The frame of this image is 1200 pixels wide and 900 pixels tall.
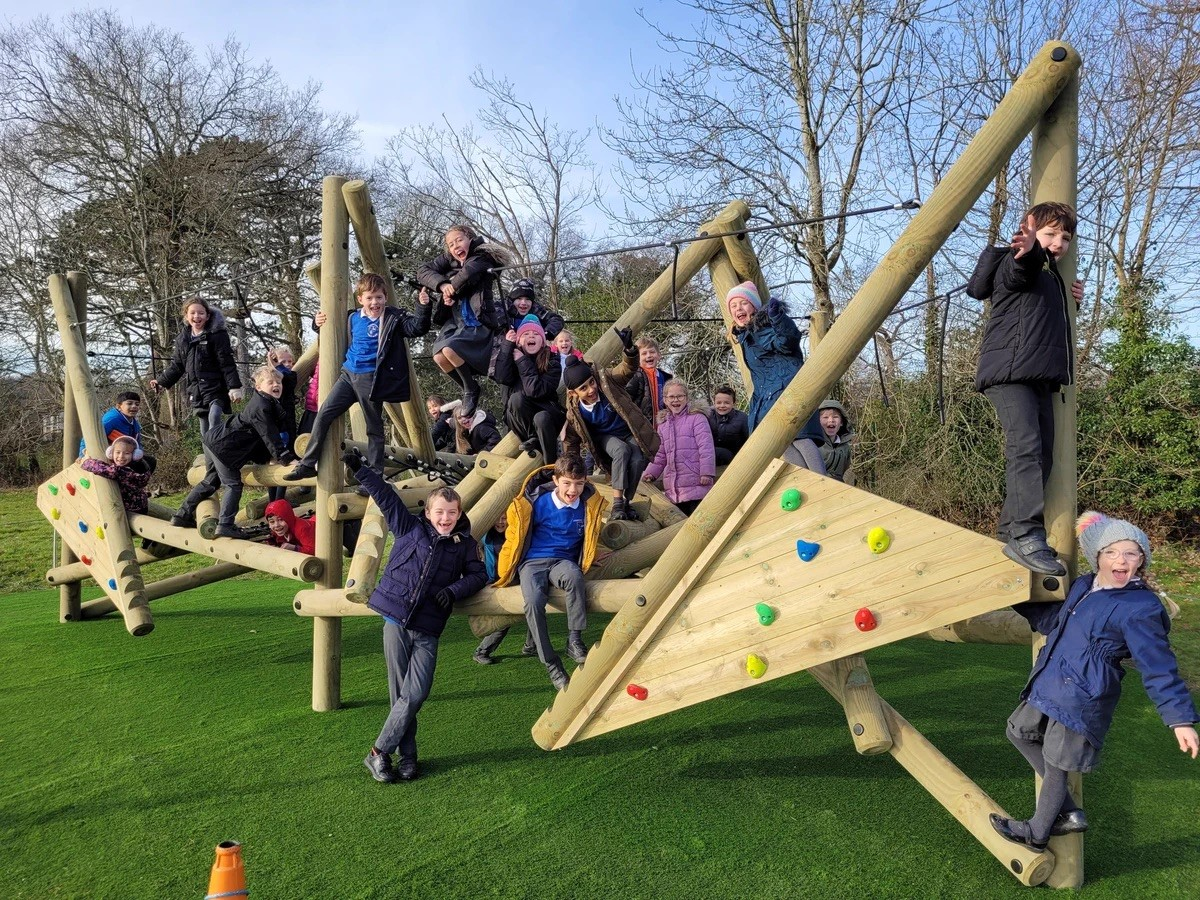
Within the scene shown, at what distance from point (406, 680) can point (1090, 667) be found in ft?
10.3

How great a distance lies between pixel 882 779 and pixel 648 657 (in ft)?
5.71

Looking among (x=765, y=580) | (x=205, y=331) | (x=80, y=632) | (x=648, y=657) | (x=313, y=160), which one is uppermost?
(x=313, y=160)

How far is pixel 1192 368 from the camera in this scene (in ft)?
37.3

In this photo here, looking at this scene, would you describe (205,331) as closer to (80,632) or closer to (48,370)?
(80,632)

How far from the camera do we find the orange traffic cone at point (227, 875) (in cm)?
235

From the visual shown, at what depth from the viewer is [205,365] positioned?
7.10 metres

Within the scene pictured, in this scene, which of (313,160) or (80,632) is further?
(313,160)

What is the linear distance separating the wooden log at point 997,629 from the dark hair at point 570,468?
1840 millimetres

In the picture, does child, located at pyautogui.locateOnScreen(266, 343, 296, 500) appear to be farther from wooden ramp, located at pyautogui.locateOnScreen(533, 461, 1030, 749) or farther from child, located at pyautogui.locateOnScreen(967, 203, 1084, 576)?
child, located at pyautogui.locateOnScreen(967, 203, 1084, 576)

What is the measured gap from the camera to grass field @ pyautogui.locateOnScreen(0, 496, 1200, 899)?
12.0ft

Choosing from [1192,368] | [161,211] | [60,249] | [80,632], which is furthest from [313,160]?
[1192,368]

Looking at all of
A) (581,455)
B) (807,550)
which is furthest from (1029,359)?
(581,455)

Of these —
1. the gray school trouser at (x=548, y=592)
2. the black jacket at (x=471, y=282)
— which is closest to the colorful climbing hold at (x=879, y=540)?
the gray school trouser at (x=548, y=592)

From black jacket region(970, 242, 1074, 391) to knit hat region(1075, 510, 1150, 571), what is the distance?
546 mm
